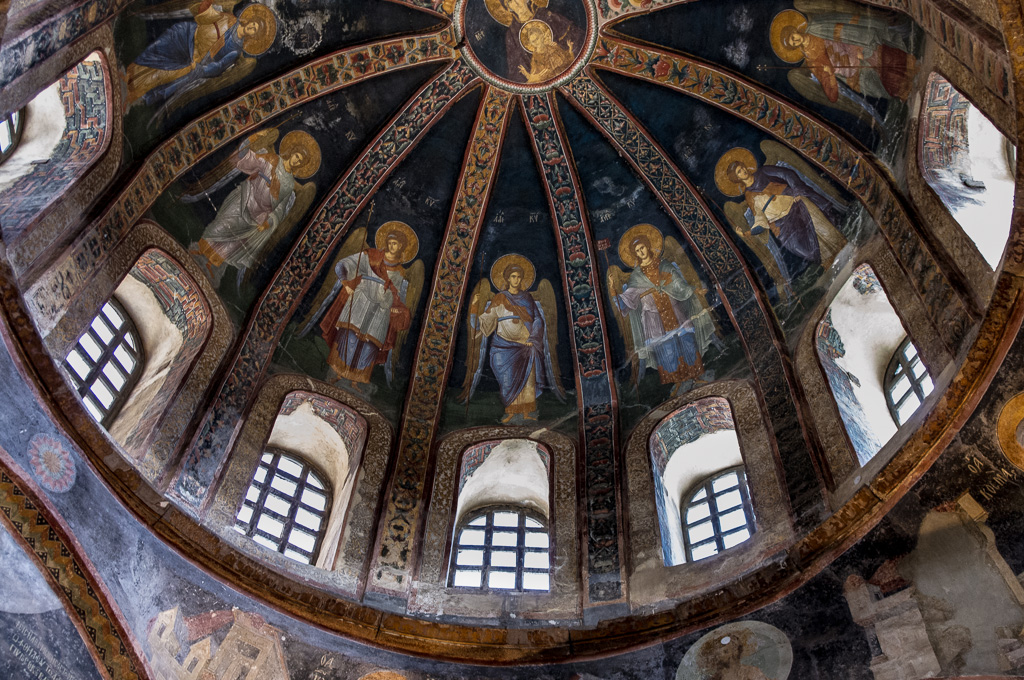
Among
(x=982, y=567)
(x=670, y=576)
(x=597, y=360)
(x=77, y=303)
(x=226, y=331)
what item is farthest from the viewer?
(x=597, y=360)

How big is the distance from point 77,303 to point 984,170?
33.0 feet

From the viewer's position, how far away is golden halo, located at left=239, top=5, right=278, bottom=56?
46.4ft

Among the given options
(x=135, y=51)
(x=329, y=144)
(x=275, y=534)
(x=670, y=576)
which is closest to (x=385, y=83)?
(x=329, y=144)

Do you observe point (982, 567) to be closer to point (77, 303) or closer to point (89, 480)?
point (89, 480)

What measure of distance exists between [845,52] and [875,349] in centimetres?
379

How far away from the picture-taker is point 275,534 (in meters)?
13.1

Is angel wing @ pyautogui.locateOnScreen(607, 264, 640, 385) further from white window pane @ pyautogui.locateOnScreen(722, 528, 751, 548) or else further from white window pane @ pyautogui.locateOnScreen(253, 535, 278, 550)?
white window pane @ pyautogui.locateOnScreen(253, 535, 278, 550)

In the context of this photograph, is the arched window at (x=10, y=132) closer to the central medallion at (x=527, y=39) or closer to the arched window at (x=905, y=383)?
the central medallion at (x=527, y=39)

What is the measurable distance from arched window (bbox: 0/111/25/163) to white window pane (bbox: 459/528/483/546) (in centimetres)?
701

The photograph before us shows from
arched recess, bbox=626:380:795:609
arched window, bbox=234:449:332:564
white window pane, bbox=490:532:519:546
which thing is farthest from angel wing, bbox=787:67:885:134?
arched window, bbox=234:449:332:564

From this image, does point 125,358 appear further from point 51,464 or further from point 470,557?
point 470,557

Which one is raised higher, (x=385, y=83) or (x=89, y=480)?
(x=385, y=83)

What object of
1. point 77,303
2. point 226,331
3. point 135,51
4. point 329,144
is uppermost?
point 329,144

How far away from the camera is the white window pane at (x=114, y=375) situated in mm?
12531
